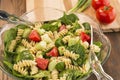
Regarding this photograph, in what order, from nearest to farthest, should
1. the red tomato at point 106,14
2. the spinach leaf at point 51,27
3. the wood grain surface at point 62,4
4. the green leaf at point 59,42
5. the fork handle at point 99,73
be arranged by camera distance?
the fork handle at point 99,73 → the green leaf at point 59,42 → the spinach leaf at point 51,27 → the red tomato at point 106,14 → the wood grain surface at point 62,4

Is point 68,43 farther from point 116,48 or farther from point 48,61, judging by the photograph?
point 116,48

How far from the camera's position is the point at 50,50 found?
122 centimetres

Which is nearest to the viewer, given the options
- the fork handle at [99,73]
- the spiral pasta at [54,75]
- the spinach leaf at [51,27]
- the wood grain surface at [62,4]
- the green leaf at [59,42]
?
the fork handle at [99,73]

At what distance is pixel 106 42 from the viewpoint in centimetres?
128

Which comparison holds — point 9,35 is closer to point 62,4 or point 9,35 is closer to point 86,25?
point 86,25

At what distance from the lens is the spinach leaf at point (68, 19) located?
54.6 inches

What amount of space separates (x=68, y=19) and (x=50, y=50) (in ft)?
0.73

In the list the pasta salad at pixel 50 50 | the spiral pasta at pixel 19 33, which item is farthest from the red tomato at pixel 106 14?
the spiral pasta at pixel 19 33

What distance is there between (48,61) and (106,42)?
0.25m

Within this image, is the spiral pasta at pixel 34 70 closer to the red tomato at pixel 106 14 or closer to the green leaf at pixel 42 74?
the green leaf at pixel 42 74

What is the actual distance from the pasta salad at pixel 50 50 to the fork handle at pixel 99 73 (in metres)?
0.07

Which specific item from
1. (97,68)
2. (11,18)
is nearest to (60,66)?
(97,68)

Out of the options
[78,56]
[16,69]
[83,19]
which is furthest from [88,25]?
[16,69]

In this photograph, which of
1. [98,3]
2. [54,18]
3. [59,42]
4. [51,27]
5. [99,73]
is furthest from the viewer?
[98,3]
